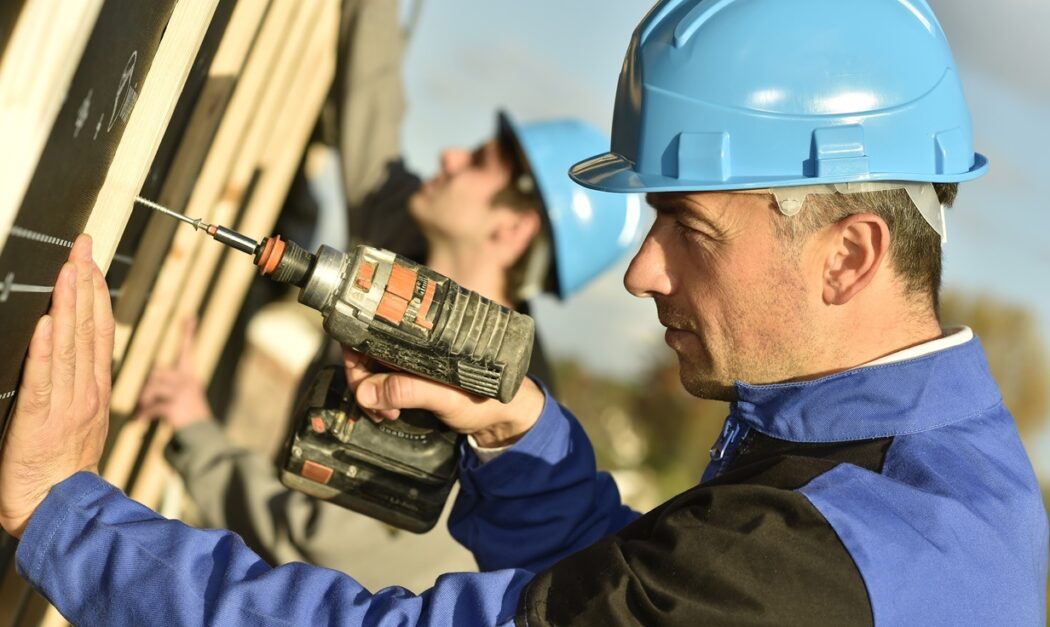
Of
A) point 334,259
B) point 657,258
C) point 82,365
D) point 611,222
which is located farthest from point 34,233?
point 611,222

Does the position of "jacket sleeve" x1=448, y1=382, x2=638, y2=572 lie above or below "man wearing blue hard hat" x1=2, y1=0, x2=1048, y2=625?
below

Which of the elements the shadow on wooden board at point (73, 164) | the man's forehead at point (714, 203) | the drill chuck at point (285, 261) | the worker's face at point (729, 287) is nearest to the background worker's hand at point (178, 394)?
Result: the drill chuck at point (285, 261)

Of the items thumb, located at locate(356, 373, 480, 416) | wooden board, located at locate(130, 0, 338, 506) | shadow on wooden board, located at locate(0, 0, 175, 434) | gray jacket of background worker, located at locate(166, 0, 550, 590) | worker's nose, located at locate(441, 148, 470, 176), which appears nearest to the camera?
shadow on wooden board, located at locate(0, 0, 175, 434)

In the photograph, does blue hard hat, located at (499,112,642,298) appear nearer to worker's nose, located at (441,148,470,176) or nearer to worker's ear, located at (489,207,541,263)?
worker's ear, located at (489,207,541,263)

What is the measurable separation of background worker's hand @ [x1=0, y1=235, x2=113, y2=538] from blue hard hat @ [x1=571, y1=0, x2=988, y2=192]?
0.92 m

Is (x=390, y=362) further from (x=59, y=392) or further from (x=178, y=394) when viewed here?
(x=178, y=394)

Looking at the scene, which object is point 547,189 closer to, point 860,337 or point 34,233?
point 860,337

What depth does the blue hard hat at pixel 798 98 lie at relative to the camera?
1823mm

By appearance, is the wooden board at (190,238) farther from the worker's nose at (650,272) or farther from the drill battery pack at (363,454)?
the worker's nose at (650,272)

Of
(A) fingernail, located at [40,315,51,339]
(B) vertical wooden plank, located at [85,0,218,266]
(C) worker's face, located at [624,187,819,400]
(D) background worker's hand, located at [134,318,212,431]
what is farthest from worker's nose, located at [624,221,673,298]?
(D) background worker's hand, located at [134,318,212,431]

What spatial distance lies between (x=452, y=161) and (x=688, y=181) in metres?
1.81

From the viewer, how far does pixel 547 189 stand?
11.7 ft

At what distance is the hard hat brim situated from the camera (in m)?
1.83

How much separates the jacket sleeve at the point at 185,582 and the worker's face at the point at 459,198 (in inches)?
74.3
